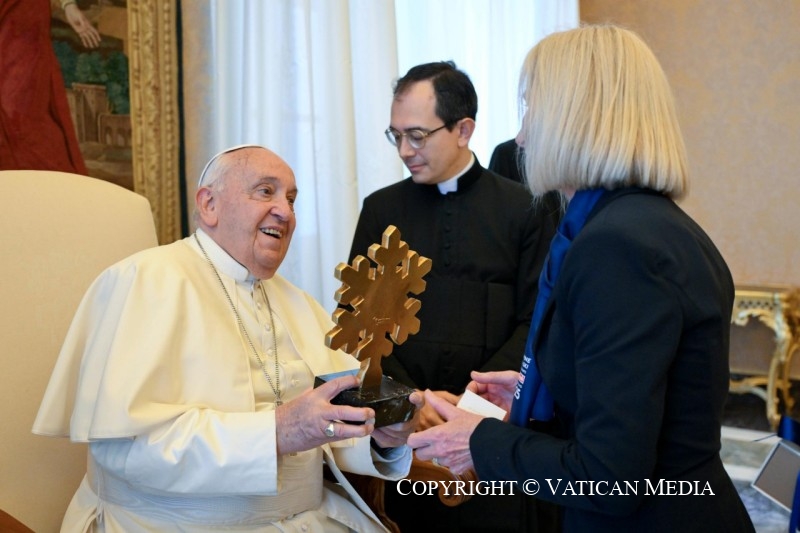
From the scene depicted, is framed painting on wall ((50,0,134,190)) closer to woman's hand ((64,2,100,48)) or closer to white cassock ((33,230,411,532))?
woman's hand ((64,2,100,48))

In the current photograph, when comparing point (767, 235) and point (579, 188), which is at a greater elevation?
point (579, 188)

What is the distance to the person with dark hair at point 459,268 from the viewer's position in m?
3.00

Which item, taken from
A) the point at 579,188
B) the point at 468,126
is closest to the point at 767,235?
the point at 468,126

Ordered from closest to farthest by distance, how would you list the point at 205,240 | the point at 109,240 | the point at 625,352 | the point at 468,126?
the point at 625,352 → the point at 205,240 → the point at 109,240 → the point at 468,126

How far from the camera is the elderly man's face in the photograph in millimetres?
2281

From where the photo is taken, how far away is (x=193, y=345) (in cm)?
218

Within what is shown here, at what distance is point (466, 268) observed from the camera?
10.2ft

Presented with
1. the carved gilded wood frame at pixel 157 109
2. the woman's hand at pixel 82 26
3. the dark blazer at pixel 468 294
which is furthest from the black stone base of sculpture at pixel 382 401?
the woman's hand at pixel 82 26

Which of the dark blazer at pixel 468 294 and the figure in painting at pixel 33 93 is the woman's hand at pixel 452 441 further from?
the figure in painting at pixel 33 93

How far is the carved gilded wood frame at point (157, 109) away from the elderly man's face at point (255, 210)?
1214 millimetres

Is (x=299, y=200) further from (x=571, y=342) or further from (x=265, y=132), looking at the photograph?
(x=571, y=342)

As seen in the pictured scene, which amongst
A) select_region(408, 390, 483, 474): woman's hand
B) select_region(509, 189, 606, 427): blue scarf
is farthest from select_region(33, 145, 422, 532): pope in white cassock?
select_region(509, 189, 606, 427): blue scarf

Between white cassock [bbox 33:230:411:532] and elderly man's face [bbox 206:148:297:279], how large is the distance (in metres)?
0.08

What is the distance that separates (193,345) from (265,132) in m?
1.74
